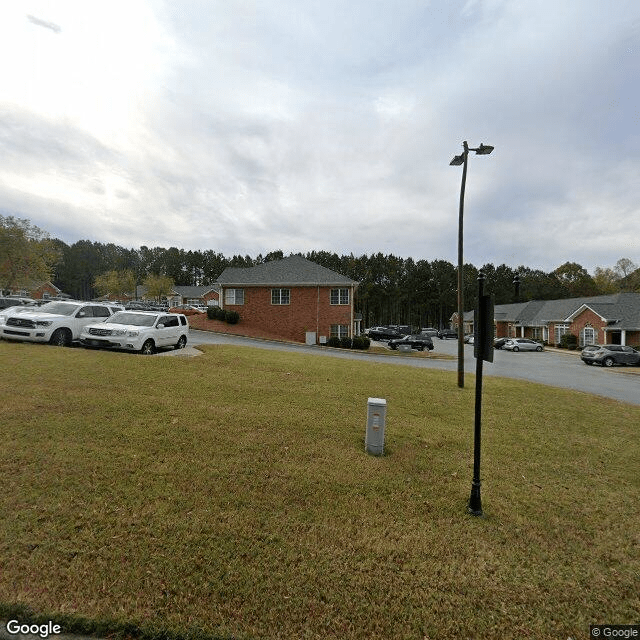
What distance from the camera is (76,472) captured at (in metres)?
4.24

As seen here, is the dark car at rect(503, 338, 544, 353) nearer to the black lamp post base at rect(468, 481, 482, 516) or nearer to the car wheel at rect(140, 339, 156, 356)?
the car wheel at rect(140, 339, 156, 356)

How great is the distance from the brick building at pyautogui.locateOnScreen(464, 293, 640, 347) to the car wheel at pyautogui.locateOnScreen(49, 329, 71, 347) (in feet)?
128

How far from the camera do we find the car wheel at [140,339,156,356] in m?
13.2

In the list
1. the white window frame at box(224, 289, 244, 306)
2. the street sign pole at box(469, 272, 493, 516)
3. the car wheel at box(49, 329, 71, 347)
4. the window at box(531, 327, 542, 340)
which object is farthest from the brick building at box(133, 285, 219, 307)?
the street sign pole at box(469, 272, 493, 516)

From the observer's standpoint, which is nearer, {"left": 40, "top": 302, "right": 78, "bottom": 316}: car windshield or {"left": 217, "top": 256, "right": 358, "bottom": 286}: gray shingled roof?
{"left": 40, "top": 302, "right": 78, "bottom": 316}: car windshield

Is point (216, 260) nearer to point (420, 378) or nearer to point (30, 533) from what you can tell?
point (420, 378)

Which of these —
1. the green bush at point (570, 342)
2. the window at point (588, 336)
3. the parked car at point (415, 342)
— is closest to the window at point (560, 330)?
the green bush at point (570, 342)

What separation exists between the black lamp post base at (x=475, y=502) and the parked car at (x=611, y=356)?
31218 millimetres

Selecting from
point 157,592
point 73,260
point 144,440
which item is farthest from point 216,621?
point 73,260

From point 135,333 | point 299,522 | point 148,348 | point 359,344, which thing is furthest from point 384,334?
point 299,522

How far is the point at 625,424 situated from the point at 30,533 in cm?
1125

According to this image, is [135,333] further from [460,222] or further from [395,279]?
[395,279]

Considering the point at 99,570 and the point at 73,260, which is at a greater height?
the point at 73,260

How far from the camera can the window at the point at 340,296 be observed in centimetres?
3225
